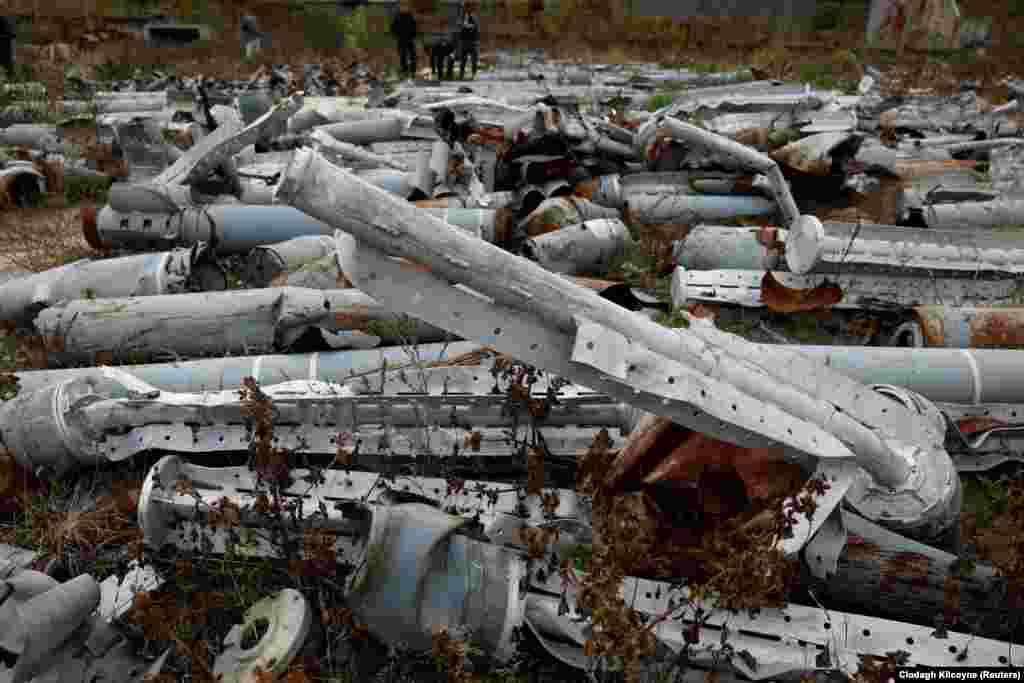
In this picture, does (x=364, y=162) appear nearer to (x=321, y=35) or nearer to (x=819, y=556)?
(x=819, y=556)

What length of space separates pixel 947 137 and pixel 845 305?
19.3 feet

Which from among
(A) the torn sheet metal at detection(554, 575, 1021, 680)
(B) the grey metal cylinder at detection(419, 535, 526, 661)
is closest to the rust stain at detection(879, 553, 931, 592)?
(A) the torn sheet metal at detection(554, 575, 1021, 680)

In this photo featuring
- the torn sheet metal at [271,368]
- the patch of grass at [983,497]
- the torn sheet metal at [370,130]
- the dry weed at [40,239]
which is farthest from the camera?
the torn sheet metal at [370,130]

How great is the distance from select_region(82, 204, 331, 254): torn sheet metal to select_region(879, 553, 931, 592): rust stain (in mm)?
4289

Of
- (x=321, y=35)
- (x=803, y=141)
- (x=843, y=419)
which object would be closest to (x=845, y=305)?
(x=843, y=419)

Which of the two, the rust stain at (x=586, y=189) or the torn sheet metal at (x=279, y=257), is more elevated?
the rust stain at (x=586, y=189)

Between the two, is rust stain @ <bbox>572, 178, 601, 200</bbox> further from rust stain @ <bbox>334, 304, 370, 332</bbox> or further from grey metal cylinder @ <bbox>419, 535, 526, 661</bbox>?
grey metal cylinder @ <bbox>419, 535, 526, 661</bbox>

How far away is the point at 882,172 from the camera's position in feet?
23.4

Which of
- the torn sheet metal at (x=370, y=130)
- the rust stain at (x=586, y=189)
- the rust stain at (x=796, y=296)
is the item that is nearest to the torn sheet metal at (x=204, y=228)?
the rust stain at (x=586, y=189)

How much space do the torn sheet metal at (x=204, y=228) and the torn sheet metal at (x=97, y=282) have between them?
0.65m

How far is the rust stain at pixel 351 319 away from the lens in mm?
4025

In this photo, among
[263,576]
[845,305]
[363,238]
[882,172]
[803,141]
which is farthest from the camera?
[882,172]

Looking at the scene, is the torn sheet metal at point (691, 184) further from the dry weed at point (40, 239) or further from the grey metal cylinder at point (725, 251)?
the dry weed at point (40, 239)

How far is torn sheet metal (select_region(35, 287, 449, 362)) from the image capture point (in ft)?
13.2
